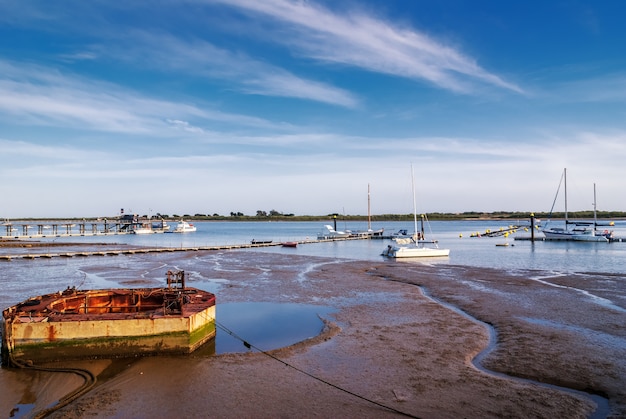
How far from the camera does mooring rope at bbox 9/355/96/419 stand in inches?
457

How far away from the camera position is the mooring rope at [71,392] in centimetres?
1161

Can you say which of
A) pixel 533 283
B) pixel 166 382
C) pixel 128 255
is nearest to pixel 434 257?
pixel 533 283

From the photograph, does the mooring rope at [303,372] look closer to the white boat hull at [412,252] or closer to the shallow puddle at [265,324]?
the shallow puddle at [265,324]

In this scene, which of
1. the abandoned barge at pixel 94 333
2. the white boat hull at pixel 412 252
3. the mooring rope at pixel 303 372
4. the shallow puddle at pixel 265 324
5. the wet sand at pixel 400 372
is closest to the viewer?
the mooring rope at pixel 303 372

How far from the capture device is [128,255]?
2345 inches

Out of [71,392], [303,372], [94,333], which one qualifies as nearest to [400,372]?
[303,372]

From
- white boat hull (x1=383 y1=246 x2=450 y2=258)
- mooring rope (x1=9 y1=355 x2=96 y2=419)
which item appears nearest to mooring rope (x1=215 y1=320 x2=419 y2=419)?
mooring rope (x1=9 y1=355 x2=96 y2=419)

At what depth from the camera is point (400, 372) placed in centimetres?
1427

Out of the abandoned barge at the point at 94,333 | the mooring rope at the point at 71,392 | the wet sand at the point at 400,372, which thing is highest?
the abandoned barge at the point at 94,333

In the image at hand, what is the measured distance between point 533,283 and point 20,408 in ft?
107

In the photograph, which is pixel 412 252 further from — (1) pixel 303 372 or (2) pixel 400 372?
(1) pixel 303 372

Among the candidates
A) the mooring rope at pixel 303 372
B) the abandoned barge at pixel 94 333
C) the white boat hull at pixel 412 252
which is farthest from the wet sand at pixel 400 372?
the white boat hull at pixel 412 252

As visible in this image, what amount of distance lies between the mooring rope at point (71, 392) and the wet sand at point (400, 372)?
0.27 metres

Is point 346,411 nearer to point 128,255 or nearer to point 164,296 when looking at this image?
point 164,296
